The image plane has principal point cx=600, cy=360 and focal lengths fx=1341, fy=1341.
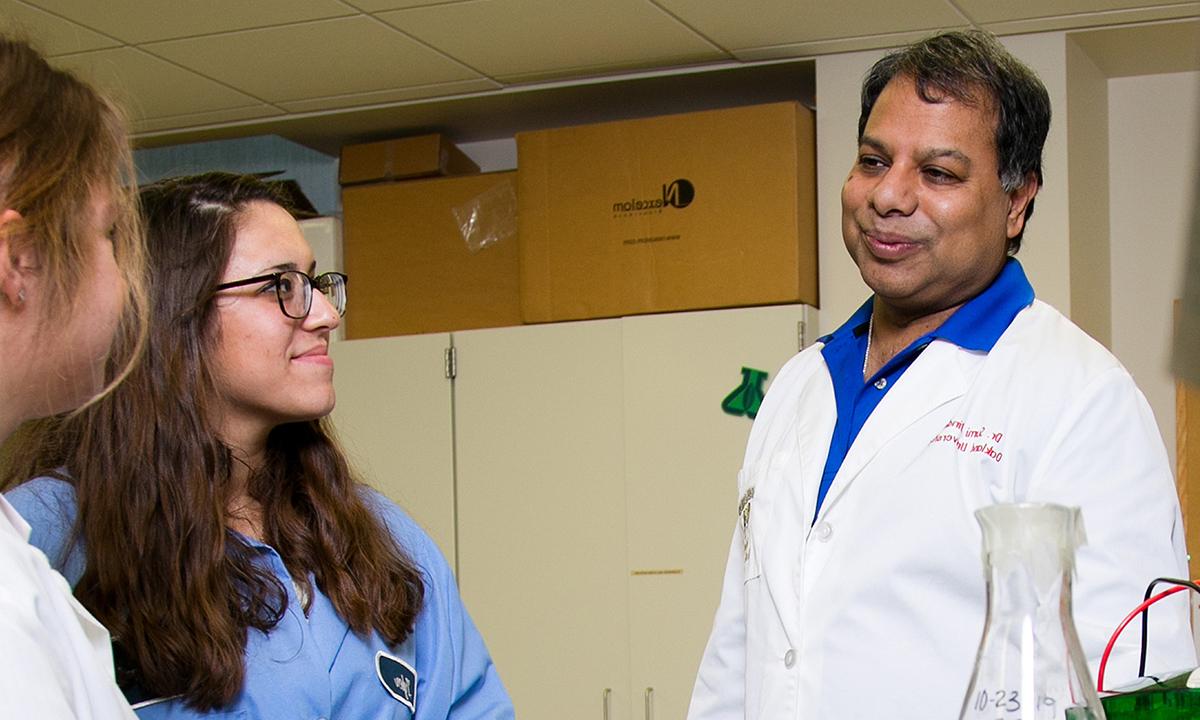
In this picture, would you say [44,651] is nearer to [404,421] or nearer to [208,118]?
[404,421]

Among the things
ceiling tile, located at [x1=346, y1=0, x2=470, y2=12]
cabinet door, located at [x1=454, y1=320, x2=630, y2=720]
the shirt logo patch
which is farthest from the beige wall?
the shirt logo patch

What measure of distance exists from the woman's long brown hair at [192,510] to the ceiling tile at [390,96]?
2.02m

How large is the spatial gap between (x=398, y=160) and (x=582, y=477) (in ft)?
3.44

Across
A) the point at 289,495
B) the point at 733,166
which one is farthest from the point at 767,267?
the point at 289,495

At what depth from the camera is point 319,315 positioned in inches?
61.2

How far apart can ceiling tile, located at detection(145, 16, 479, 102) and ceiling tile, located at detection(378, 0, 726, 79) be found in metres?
0.08

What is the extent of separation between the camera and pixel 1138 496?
122 cm

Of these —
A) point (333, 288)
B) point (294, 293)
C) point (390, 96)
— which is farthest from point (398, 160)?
point (294, 293)

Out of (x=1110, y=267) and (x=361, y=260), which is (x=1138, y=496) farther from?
(x=361, y=260)

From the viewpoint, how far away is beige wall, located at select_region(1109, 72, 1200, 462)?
3.48 metres

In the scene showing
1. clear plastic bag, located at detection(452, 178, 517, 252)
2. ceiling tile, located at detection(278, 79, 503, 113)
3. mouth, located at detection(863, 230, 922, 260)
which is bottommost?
mouth, located at detection(863, 230, 922, 260)

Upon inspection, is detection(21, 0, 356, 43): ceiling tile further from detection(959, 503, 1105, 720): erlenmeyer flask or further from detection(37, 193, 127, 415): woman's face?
detection(959, 503, 1105, 720): erlenmeyer flask

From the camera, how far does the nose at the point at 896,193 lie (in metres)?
1.47

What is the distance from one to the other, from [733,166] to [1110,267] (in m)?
1.09
